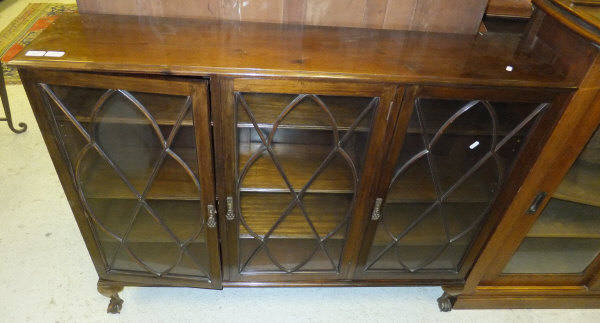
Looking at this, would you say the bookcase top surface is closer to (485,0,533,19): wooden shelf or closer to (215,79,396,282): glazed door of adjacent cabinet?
(215,79,396,282): glazed door of adjacent cabinet

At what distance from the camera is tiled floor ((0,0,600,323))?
1.37m

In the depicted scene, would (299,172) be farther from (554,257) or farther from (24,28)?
(24,28)

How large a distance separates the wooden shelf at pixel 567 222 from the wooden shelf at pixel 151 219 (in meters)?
1.10

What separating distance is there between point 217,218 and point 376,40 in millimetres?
664

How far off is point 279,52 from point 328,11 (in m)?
0.26

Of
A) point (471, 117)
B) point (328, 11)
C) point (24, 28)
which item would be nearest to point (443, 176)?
point (471, 117)

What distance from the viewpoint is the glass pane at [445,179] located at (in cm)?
100

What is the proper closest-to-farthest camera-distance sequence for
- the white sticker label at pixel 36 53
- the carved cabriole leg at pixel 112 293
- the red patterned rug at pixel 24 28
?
1. the white sticker label at pixel 36 53
2. the carved cabriole leg at pixel 112 293
3. the red patterned rug at pixel 24 28

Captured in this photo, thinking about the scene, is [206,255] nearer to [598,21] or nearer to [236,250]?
[236,250]

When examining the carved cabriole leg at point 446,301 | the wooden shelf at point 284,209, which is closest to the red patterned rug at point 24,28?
the wooden shelf at point 284,209

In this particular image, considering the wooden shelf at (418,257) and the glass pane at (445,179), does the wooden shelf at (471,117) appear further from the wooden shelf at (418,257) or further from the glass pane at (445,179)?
the wooden shelf at (418,257)

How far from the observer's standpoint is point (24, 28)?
9.20 ft

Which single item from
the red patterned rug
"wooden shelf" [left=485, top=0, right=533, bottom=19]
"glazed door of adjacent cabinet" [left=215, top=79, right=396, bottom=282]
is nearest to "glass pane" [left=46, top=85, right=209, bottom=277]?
"glazed door of adjacent cabinet" [left=215, top=79, right=396, bottom=282]

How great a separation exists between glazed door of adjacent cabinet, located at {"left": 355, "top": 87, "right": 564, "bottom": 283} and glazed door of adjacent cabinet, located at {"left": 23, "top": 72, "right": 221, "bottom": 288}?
1.64ft
